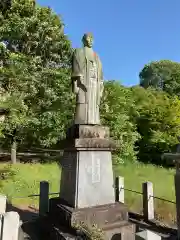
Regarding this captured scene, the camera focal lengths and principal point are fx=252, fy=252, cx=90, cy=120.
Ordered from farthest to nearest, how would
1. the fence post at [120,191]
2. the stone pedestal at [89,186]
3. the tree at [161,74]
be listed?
the tree at [161,74] → the fence post at [120,191] → the stone pedestal at [89,186]

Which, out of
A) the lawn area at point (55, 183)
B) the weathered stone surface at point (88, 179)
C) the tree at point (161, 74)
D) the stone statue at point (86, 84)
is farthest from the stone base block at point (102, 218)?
the tree at point (161, 74)

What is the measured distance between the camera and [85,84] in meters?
6.35

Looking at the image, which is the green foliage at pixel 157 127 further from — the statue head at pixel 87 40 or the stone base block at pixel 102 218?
the stone base block at pixel 102 218

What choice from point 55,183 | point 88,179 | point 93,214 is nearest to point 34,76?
point 55,183

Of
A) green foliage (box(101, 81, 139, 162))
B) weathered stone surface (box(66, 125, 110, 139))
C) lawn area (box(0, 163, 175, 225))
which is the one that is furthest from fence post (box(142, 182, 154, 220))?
green foliage (box(101, 81, 139, 162))

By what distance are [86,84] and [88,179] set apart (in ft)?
7.66

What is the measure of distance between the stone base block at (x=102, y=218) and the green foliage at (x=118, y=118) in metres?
10.5

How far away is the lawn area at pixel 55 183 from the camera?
9516 millimetres

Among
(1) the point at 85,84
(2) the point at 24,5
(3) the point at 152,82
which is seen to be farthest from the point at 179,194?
(3) the point at 152,82

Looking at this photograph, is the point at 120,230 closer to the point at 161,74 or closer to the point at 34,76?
the point at 34,76

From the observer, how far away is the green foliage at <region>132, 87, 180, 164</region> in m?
21.6

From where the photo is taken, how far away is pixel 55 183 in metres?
13.3

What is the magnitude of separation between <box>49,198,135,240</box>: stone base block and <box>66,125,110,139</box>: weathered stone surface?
1.61 m

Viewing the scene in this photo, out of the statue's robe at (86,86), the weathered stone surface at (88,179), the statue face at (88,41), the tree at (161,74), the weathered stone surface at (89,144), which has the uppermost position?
the tree at (161,74)
